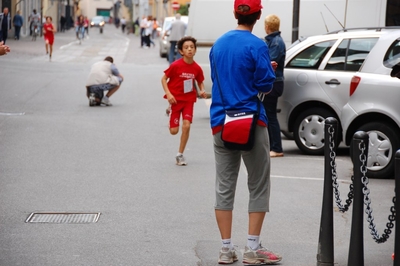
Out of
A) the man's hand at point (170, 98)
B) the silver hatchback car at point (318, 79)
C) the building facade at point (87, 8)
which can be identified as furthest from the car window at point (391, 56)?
the building facade at point (87, 8)

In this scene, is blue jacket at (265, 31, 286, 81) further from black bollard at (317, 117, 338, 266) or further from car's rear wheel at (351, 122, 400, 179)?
black bollard at (317, 117, 338, 266)

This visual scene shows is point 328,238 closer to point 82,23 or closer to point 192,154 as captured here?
point 192,154

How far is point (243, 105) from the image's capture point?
6.04 metres

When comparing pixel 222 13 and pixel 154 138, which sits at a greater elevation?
pixel 222 13

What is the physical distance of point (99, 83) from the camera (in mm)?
18453

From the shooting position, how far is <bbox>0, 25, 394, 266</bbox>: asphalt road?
6.61 meters

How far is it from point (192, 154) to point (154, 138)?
1.60 metres

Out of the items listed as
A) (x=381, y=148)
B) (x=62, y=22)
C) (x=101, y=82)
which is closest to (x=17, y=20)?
(x=101, y=82)

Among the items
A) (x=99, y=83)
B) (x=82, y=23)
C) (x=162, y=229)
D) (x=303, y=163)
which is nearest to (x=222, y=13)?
(x=99, y=83)

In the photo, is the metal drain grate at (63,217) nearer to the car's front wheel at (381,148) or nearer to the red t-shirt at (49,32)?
the car's front wheel at (381,148)

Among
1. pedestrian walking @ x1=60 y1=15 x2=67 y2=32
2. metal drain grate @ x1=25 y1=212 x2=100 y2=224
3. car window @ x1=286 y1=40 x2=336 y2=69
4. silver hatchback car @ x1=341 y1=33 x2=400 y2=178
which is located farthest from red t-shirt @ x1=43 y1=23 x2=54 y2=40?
pedestrian walking @ x1=60 y1=15 x2=67 y2=32

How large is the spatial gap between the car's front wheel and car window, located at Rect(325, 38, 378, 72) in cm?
152

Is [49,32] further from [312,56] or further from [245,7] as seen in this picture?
[245,7]

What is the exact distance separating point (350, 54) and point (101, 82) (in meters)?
7.84
